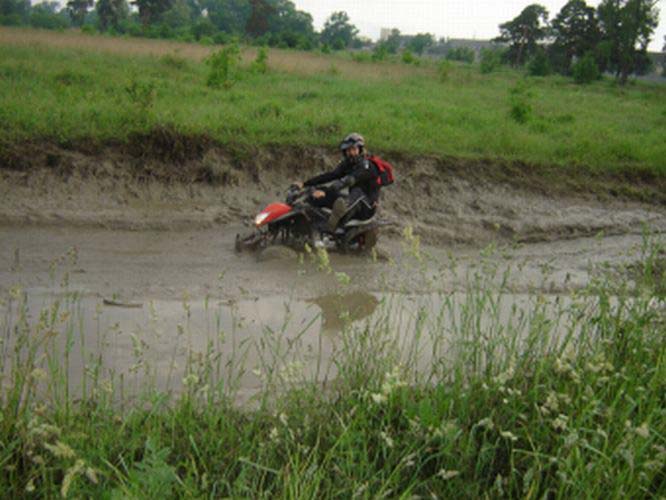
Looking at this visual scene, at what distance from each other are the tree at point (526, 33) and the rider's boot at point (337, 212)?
45014 mm

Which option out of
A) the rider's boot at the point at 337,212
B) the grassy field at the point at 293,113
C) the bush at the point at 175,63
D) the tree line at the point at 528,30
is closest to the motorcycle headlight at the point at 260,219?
the rider's boot at the point at 337,212

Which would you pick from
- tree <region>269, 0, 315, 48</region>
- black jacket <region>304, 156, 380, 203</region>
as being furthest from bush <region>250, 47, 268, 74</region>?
tree <region>269, 0, 315, 48</region>

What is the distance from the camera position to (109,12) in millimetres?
53062

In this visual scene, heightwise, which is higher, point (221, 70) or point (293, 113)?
point (221, 70)

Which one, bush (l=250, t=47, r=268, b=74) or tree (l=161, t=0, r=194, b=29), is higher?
tree (l=161, t=0, r=194, b=29)

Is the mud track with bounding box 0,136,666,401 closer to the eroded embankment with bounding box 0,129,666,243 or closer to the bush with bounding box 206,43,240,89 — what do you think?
the eroded embankment with bounding box 0,129,666,243

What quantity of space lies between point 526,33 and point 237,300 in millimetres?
48736

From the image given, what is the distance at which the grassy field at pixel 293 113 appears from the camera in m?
11.7

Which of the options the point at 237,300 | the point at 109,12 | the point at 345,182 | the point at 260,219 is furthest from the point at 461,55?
the point at 237,300

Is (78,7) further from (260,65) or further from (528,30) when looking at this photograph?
(260,65)

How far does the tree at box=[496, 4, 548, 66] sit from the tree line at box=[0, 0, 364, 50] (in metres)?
14.1

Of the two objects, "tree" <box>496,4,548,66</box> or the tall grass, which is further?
"tree" <box>496,4,548,66</box>

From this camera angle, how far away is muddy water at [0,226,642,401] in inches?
206

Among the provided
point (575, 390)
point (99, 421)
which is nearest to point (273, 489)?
point (99, 421)
